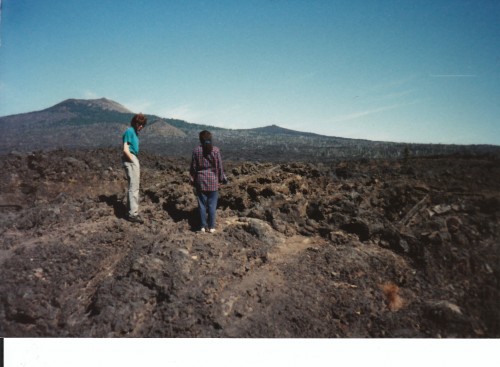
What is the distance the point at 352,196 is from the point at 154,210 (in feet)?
11.8

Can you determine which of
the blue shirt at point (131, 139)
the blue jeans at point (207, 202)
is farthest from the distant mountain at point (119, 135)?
the blue jeans at point (207, 202)

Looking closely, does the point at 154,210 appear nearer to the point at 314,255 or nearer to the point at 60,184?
the point at 314,255

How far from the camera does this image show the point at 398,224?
4.49 m

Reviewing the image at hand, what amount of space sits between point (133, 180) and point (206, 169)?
4.14 feet

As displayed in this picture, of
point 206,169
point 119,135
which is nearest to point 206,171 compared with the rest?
point 206,169

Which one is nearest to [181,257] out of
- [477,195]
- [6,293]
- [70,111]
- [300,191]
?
[6,293]

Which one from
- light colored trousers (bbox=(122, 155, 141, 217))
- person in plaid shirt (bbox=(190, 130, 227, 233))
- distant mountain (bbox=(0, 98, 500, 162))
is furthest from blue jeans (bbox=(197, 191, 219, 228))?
distant mountain (bbox=(0, 98, 500, 162))

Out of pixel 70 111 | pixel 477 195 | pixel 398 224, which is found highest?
pixel 70 111

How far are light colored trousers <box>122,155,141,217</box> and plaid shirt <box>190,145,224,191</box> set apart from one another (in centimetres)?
105

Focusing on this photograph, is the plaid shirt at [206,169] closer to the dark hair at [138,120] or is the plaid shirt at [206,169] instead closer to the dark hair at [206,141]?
the dark hair at [206,141]

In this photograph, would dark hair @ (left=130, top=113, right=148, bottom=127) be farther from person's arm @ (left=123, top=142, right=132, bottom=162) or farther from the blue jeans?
the blue jeans

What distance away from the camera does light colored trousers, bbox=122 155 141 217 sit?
445 cm

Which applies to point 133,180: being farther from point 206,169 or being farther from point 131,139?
point 206,169

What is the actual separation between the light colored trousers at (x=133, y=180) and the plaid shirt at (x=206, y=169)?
105cm
